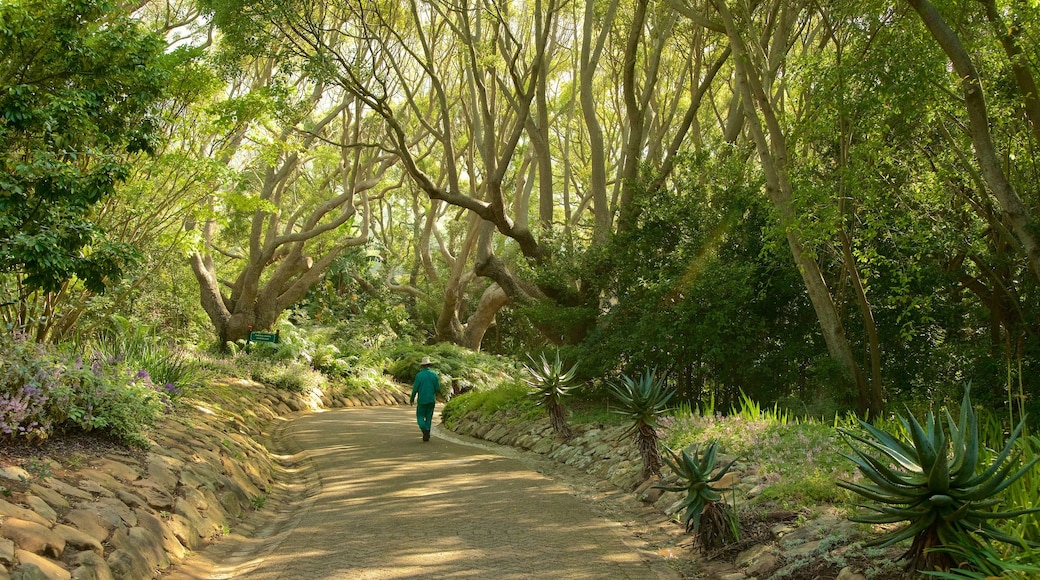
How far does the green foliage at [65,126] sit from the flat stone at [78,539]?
11.4 feet

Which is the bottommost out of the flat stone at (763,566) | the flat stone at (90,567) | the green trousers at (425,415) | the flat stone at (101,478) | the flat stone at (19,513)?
the flat stone at (763,566)

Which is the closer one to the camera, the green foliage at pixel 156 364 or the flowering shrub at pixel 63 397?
the flowering shrub at pixel 63 397

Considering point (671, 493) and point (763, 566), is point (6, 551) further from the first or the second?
point (671, 493)

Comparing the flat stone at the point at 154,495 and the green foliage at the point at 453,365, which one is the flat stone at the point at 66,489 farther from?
the green foliage at the point at 453,365

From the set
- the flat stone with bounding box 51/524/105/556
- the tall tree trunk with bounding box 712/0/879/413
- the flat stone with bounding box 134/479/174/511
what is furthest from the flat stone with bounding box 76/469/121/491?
the tall tree trunk with bounding box 712/0/879/413

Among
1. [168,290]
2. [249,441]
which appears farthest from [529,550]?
[168,290]

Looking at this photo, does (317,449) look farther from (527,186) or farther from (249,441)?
(527,186)

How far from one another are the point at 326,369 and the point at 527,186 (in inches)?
350

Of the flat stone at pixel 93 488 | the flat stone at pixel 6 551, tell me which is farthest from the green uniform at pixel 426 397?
the flat stone at pixel 6 551

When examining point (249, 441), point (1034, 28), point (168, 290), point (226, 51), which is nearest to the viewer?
point (1034, 28)

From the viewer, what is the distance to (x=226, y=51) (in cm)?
1462

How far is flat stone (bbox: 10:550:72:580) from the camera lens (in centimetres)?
443

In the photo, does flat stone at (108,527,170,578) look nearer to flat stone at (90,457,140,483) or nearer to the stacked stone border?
flat stone at (90,457,140,483)

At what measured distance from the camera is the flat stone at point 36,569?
443cm
